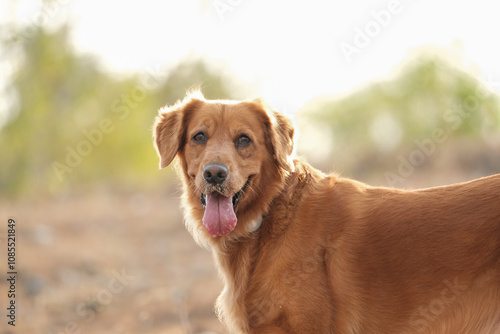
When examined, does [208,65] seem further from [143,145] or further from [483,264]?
[483,264]

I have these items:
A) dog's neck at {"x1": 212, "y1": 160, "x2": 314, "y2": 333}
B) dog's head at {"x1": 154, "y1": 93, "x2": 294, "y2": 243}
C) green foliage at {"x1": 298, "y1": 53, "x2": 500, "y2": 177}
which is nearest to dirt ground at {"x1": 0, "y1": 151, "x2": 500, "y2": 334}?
dog's neck at {"x1": 212, "y1": 160, "x2": 314, "y2": 333}

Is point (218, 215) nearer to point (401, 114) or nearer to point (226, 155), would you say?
point (226, 155)

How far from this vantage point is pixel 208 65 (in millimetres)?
27797

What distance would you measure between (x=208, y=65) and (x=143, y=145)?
9.31 m

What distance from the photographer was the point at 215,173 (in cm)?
412

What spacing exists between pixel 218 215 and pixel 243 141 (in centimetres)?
63

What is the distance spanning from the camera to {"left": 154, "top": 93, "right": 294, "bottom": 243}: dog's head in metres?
4.24

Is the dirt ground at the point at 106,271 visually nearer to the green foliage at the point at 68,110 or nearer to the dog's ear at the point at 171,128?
the dog's ear at the point at 171,128

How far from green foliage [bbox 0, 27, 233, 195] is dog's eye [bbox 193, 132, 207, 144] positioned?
16.8m

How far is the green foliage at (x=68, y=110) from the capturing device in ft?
78.8

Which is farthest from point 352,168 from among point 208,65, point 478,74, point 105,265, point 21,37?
point 21,37

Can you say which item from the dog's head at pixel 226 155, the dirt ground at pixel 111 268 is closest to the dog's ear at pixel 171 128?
the dog's head at pixel 226 155

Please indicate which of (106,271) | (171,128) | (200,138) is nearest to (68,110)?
(106,271)

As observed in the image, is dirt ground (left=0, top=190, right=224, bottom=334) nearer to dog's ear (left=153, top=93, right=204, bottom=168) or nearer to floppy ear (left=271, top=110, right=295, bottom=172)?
dog's ear (left=153, top=93, right=204, bottom=168)
